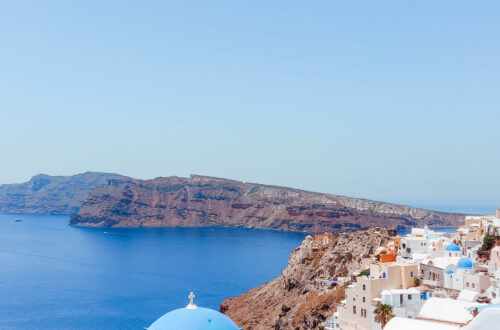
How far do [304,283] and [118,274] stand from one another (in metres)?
55.6

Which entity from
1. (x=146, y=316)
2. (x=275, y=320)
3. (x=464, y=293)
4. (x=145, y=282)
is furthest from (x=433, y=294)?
(x=145, y=282)

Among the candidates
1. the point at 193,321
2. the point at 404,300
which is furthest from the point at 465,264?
the point at 193,321

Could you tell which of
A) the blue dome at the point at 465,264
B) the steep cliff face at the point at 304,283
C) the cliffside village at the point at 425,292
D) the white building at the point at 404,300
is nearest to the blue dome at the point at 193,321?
the cliffside village at the point at 425,292

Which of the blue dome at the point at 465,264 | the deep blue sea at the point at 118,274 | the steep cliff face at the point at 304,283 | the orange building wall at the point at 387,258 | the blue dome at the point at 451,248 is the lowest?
the deep blue sea at the point at 118,274

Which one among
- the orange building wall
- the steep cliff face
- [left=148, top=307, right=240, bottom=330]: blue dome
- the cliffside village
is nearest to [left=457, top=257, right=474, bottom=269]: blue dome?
the cliffside village

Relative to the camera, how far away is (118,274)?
338 feet

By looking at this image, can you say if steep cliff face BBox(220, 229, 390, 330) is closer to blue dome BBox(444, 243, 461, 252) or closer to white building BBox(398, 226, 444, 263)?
white building BBox(398, 226, 444, 263)

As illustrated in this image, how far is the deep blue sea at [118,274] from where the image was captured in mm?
69250

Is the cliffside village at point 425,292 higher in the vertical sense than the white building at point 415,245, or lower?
lower

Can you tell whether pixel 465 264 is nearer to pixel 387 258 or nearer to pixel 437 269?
pixel 437 269

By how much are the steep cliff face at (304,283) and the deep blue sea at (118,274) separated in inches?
461

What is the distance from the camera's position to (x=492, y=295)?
28.9 meters

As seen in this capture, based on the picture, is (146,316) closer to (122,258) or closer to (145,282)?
(145,282)

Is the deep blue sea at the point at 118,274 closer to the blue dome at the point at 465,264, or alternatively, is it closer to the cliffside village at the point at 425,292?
the cliffside village at the point at 425,292
